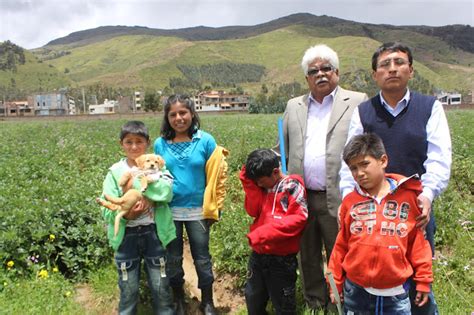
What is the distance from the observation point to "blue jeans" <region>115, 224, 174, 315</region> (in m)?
3.53

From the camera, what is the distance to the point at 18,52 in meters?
178

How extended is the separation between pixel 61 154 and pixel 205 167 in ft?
28.9

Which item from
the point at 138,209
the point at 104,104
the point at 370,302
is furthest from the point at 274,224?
the point at 104,104

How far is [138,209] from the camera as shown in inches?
134

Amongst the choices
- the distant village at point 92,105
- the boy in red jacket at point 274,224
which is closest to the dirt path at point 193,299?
the boy in red jacket at point 274,224

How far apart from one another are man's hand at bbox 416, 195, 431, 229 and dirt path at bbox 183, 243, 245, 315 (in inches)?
94.8

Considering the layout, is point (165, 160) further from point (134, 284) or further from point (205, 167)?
point (134, 284)

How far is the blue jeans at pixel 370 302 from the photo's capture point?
2.55 m

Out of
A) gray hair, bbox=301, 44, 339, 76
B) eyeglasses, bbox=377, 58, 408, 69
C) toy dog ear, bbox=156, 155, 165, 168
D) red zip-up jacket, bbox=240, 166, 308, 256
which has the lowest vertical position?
red zip-up jacket, bbox=240, 166, 308, 256

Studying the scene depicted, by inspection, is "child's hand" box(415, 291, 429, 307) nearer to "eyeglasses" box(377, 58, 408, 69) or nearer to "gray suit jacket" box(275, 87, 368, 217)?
"gray suit jacket" box(275, 87, 368, 217)

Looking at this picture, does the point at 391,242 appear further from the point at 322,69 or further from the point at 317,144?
the point at 322,69

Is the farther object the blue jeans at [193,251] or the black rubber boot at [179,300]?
the black rubber boot at [179,300]

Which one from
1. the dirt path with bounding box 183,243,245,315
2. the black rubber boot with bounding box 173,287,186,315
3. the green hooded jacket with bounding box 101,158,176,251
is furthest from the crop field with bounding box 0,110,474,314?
the green hooded jacket with bounding box 101,158,176,251

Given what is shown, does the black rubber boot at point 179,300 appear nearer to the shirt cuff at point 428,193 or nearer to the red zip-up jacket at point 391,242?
the red zip-up jacket at point 391,242
